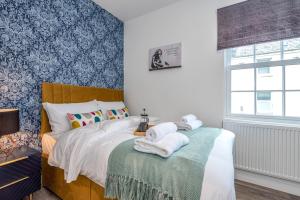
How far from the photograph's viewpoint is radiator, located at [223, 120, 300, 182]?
188cm

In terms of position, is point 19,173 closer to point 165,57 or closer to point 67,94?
point 67,94

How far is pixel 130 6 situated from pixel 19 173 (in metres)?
2.72

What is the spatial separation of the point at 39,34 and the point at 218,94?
2428 mm

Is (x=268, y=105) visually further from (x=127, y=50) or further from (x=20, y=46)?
(x=20, y=46)

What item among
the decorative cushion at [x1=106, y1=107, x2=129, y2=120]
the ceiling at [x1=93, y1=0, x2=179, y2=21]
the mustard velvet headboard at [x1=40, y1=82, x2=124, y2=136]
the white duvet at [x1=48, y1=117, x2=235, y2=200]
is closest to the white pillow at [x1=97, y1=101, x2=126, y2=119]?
the decorative cushion at [x1=106, y1=107, x2=129, y2=120]

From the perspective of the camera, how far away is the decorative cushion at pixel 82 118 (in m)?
1.96

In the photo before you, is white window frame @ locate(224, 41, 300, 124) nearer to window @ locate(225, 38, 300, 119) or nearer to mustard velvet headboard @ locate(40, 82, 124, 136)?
window @ locate(225, 38, 300, 119)

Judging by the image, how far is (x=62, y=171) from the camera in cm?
172

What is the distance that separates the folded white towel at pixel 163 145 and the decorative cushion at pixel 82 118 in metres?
1.01

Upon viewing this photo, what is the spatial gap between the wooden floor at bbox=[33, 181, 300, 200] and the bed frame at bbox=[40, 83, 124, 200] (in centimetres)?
7

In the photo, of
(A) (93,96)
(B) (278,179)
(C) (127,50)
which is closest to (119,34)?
(C) (127,50)

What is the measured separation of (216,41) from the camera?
2381 mm

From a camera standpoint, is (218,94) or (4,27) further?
(218,94)

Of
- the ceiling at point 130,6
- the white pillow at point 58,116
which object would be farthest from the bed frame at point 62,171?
the ceiling at point 130,6
